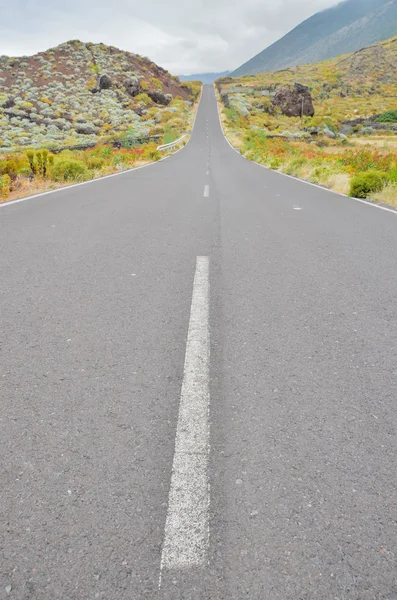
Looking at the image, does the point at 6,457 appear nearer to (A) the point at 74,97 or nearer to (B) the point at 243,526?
(B) the point at 243,526

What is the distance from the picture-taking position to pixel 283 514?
1.51 m

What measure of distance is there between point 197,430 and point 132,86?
58238 millimetres

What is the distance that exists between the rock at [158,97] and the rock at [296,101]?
824 inches

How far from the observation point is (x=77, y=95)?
4416 centimetres

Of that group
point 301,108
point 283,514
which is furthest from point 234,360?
point 301,108

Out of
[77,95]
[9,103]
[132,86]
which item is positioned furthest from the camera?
[132,86]

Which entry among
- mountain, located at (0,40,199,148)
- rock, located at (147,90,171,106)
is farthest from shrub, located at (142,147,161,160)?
rock, located at (147,90,171,106)

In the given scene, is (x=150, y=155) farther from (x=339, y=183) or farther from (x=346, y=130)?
(x=346, y=130)

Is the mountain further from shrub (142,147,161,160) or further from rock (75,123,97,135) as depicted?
shrub (142,147,161,160)

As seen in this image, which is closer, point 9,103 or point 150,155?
point 150,155

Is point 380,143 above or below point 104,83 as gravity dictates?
below

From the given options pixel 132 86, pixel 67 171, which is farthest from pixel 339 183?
pixel 132 86

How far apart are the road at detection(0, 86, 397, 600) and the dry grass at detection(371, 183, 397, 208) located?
5939 mm

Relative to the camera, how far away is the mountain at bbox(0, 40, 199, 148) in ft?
107
